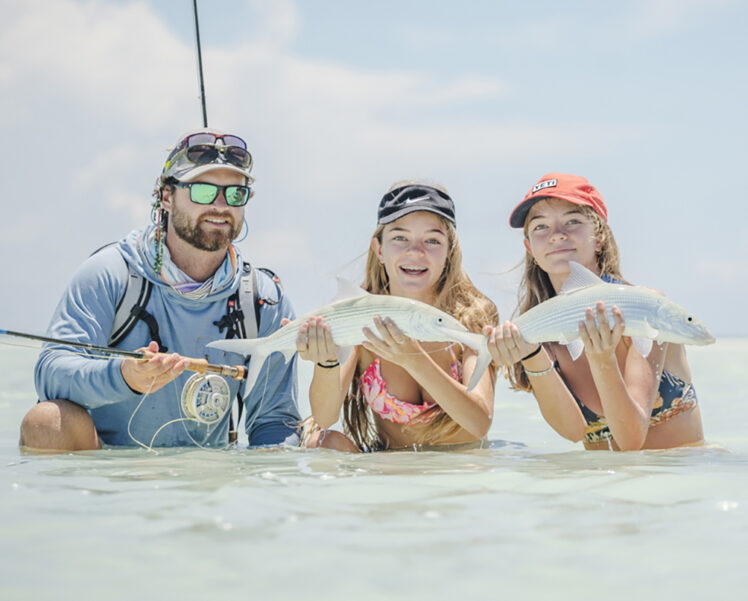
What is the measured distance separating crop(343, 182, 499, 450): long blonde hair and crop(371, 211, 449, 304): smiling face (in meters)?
0.13

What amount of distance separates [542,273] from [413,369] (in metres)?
1.33

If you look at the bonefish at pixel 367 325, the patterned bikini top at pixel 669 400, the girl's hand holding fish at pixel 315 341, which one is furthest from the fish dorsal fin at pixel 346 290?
the patterned bikini top at pixel 669 400

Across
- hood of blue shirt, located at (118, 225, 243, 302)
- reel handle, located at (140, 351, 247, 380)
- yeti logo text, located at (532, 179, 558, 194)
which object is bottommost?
reel handle, located at (140, 351, 247, 380)

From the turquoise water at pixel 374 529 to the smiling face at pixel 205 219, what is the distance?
1843 mm

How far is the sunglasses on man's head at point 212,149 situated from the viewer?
215 inches

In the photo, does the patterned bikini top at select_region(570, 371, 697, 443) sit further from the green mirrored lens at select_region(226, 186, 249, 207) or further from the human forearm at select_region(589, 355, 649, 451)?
the green mirrored lens at select_region(226, 186, 249, 207)

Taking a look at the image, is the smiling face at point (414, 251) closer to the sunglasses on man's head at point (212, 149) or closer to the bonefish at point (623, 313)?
the bonefish at point (623, 313)

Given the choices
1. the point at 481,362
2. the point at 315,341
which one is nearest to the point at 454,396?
the point at 481,362

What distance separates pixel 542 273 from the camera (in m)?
5.38

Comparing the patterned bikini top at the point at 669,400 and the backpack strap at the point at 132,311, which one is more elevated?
the backpack strap at the point at 132,311

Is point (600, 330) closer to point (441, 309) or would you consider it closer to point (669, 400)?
point (669, 400)

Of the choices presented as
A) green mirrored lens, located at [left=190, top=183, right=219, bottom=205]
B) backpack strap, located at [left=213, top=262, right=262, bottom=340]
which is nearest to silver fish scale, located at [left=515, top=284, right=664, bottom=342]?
backpack strap, located at [left=213, top=262, right=262, bottom=340]

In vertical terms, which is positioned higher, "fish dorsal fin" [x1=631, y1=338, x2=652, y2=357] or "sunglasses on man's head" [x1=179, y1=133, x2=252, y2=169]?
"sunglasses on man's head" [x1=179, y1=133, x2=252, y2=169]

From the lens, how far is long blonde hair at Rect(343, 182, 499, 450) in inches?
206
